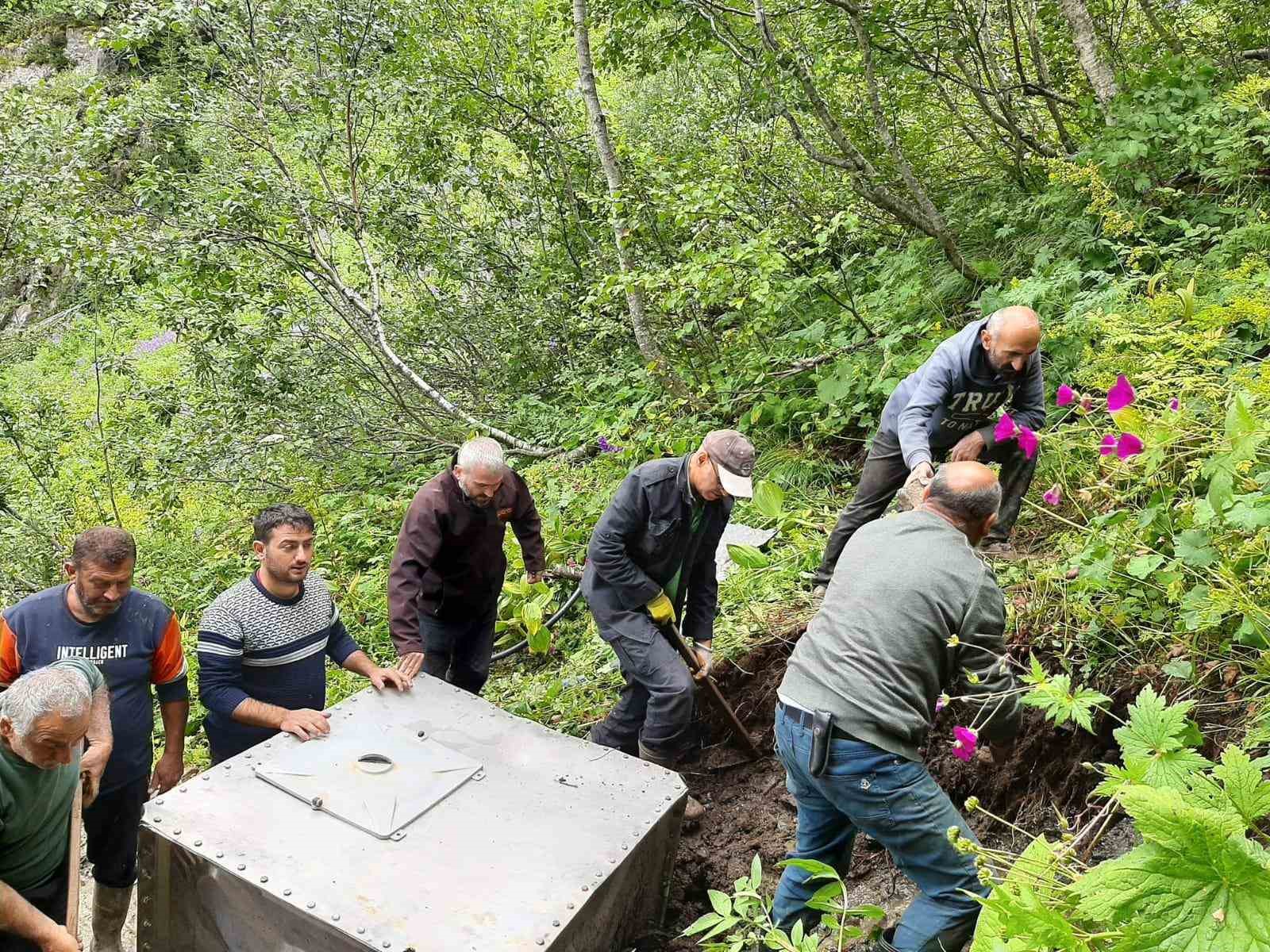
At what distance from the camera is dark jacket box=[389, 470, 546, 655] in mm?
3839

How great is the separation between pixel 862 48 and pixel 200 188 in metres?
5.27

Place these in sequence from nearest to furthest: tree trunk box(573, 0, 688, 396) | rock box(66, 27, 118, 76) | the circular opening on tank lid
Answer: the circular opening on tank lid, tree trunk box(573, 0, 688, 396), rock box(66, 27, 118, 76)

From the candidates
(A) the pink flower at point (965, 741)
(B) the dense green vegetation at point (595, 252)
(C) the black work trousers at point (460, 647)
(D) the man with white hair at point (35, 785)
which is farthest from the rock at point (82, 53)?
(A) the pink flower at point (965, 741)

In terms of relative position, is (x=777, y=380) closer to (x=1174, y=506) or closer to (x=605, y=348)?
(x=605, y=348)

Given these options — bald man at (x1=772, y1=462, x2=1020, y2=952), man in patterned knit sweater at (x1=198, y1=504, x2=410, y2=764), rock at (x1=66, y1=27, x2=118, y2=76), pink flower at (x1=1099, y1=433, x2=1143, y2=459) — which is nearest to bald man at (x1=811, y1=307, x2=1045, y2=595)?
pink flower at (x1=1099, y1=433, x2=1143, y2=459)

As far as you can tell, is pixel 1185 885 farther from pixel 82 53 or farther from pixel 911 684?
pixel 82 53

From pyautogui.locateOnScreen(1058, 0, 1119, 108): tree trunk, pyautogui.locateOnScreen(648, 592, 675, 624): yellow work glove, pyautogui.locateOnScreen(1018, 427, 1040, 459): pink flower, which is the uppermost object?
pyautogui.locateOnScreen(1058, 0, 1119, 108): tree trunk

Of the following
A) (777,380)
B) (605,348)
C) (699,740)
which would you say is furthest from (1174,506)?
(605,348)

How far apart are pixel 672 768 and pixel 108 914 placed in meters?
2.32

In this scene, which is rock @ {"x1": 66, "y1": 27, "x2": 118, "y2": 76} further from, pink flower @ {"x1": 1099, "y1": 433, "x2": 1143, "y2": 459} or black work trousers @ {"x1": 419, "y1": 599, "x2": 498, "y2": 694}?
pink flower @ {"x1": 1099, "y1": 433, "x2": 1143, "y2": 459}

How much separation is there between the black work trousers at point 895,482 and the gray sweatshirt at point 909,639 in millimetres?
1587

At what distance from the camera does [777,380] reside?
6516mm

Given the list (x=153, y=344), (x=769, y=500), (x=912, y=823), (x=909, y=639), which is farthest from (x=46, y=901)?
(x=153, y=344)

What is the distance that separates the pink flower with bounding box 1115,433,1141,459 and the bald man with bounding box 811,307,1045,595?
2.82 feet
